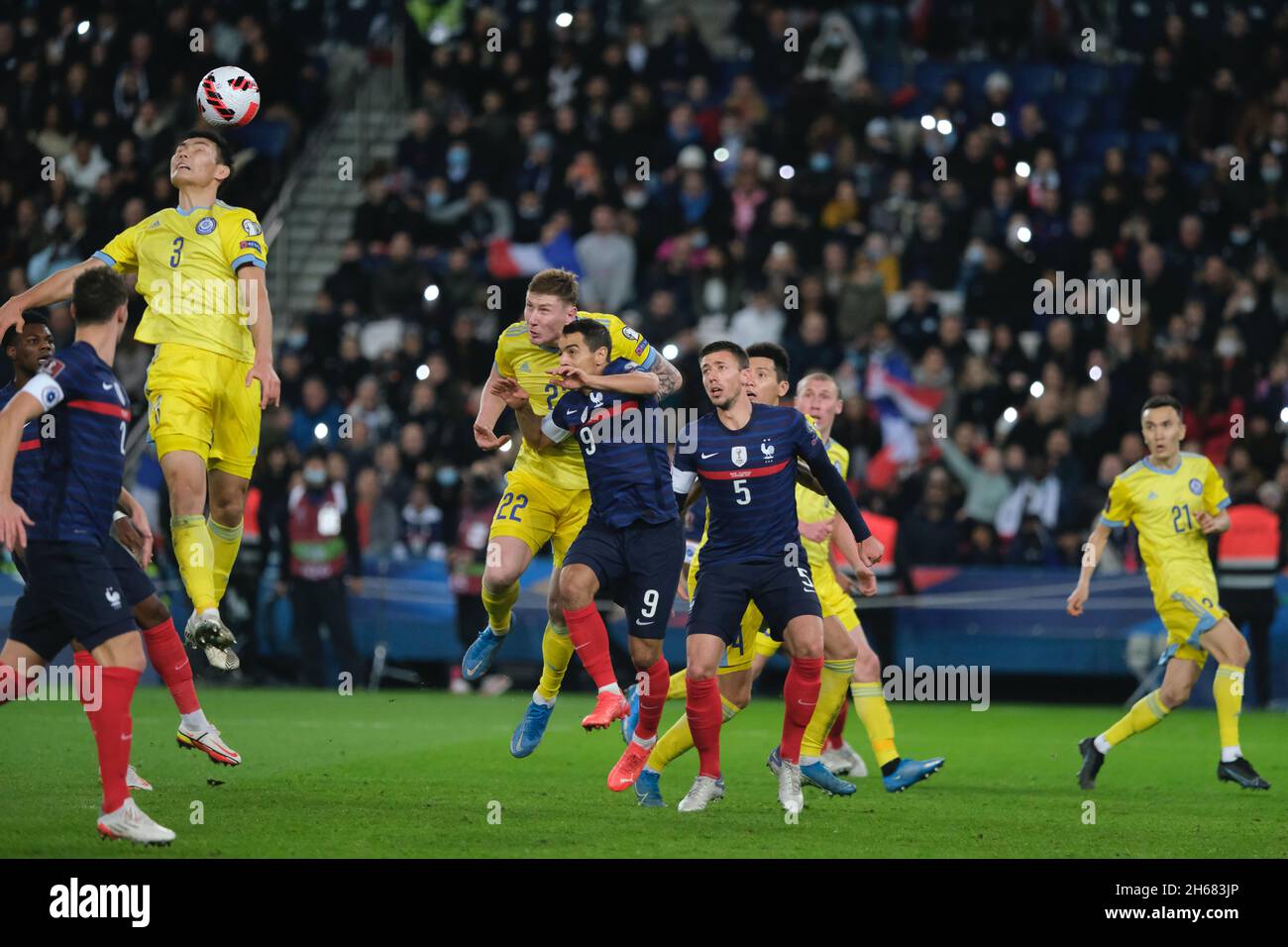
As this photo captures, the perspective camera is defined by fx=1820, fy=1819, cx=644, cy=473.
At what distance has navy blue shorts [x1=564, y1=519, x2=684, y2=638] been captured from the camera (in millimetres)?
9398

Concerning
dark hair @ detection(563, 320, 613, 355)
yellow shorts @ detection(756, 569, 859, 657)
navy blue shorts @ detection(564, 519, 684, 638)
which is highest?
dark hair @ detection(563, 320, 613, 355)

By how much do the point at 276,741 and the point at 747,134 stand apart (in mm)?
10661

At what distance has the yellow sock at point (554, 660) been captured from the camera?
33.2 feet

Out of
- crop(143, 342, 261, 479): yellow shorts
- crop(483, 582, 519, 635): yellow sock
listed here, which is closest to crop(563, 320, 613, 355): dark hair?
crop(483, 582, 519, 635): yellow sock

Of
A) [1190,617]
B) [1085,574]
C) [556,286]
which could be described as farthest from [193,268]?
[1190,617]

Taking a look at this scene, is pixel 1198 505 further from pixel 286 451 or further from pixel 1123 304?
pixel 286 451

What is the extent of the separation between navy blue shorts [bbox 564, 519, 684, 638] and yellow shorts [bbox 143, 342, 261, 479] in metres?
1.90

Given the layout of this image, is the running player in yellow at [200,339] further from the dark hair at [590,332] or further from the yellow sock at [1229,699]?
the yellow sock at [1229,699]

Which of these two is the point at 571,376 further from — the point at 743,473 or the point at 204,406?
the point at 204,406

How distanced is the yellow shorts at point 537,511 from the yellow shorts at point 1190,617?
3.67 m

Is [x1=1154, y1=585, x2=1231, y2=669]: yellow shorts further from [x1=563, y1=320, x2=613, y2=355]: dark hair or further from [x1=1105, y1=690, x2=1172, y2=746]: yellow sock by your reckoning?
[x1=563, y1=320, x2=613, y2=355]: dark hair

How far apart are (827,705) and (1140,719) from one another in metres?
2.01

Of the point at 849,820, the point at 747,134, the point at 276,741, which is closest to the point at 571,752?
the point at 276,741

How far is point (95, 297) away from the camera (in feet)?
24.6
